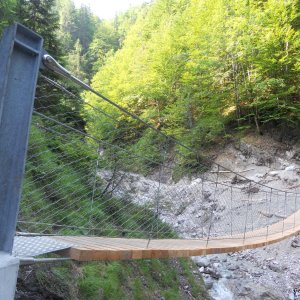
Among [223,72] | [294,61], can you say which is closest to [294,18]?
[294,61]

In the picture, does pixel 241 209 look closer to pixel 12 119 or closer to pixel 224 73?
pixel 224 73

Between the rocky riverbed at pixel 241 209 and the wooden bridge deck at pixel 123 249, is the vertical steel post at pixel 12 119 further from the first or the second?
the rocky riverbed at pixel 241 209

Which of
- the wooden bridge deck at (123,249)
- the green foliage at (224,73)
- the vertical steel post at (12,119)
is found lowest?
the wooden bridge deck at (123,249)

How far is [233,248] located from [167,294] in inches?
35.6

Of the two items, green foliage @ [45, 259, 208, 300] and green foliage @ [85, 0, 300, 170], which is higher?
green foliage @ [85, 0, 300, 170]

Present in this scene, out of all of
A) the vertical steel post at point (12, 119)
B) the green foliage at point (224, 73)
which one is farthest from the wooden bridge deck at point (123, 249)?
the green foliage at point (224, 73)

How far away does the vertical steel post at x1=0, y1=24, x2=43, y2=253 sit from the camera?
91 centimetres

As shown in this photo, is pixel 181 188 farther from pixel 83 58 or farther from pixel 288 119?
pixel 83 58

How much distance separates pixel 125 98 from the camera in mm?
12523

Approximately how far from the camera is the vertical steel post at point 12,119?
35.7 inches

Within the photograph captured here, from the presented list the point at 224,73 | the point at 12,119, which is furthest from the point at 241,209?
the point at 12,119

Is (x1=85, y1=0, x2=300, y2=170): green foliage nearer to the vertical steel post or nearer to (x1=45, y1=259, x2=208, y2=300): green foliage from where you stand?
(x1=45, y1=259, x2=208, y2=300): green foliage

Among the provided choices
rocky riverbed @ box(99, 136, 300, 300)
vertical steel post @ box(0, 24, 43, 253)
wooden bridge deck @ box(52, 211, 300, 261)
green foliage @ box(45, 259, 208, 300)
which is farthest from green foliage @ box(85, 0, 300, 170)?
vertical steel post @ box(0, 24, 43, 253)

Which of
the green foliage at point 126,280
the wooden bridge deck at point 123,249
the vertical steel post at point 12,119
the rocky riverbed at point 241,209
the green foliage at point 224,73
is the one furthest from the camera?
the green foliage at point 224,73
